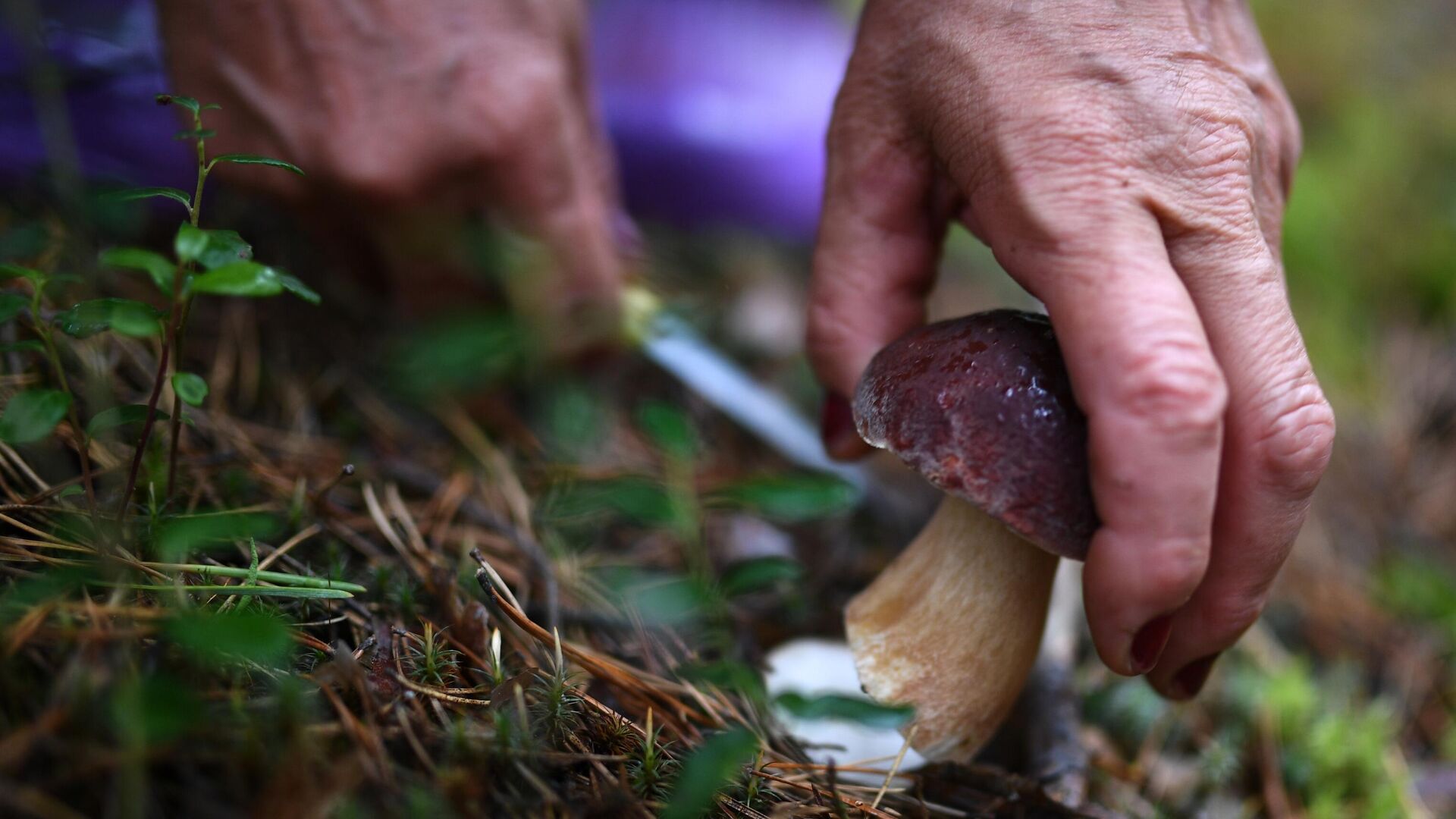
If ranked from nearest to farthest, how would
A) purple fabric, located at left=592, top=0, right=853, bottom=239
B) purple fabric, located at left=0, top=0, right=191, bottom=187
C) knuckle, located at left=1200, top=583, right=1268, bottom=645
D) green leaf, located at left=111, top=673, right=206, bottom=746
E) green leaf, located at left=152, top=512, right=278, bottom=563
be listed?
green leaf, located at left=111, top=673, right=206, bottom=746 < green leaf, located at left=152, top=512, right=278, bottom=563 < knuckle, located at left=1200, top=583, right=1268, bottom=645 < purple fabric, located at left=0, top=0, right=191, bottom=187 < purple fabric, located at left=592, top=0, right=853, bottom=239

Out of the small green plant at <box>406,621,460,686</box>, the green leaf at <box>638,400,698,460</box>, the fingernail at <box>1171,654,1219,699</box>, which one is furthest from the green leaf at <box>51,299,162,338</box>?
the fingernail at <box>1171,654,1219,699</box>

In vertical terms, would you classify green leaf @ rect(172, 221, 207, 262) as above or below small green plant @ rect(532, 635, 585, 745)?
above

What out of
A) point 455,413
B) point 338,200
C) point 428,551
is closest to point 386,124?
point 338,200

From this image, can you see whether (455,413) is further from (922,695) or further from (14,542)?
(922,695)

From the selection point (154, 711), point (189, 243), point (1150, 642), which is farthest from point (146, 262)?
point (1150, 642)

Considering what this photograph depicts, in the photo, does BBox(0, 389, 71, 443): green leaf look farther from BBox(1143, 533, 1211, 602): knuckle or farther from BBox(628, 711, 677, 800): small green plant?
BBox(1143, 533, 1211, 602): knuckle

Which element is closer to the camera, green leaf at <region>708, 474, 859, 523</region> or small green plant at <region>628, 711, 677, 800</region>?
small green plant at <region>628, 711, 677, 800</region>
